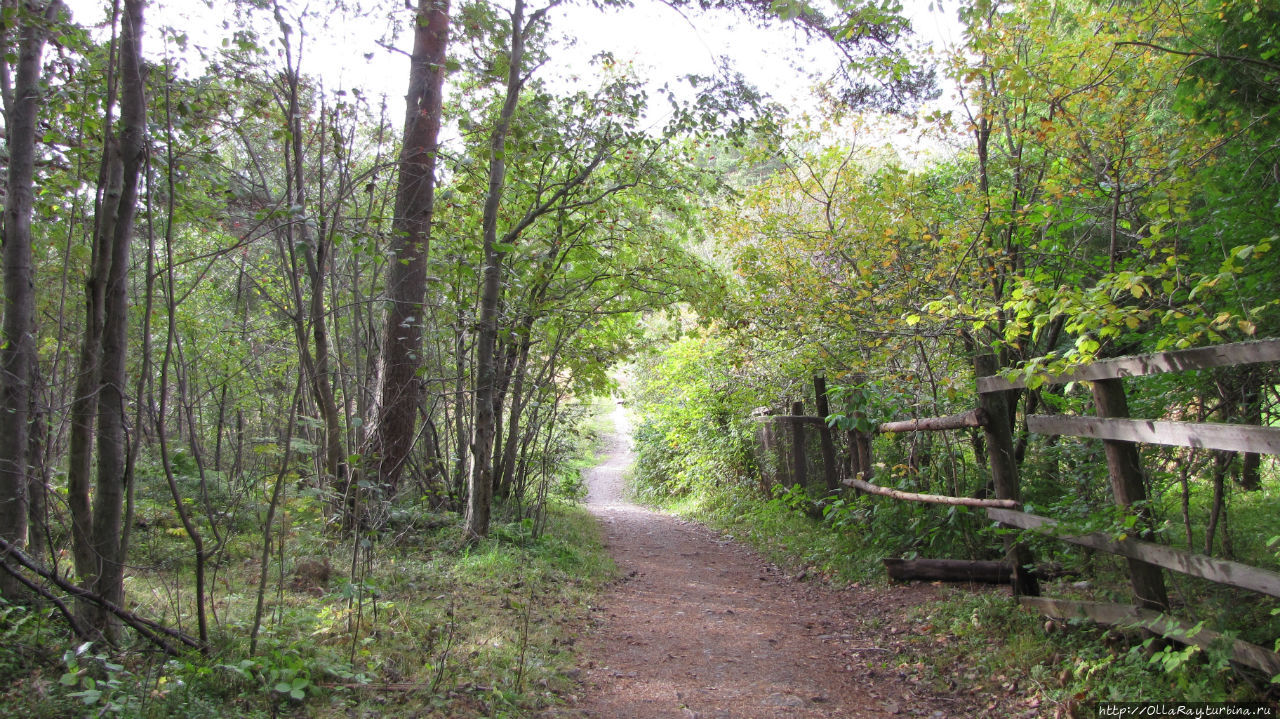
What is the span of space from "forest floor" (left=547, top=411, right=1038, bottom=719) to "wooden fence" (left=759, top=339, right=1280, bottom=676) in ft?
2.67

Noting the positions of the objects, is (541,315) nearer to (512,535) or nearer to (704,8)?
(512,535)

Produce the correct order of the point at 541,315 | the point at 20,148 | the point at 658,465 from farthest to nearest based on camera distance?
the point at 658,465, the point at 541,315, the point at 20,148

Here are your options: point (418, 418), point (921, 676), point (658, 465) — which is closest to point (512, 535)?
point (418, 418)

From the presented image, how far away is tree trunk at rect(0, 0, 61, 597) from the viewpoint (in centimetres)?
396

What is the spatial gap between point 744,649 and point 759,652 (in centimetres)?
13

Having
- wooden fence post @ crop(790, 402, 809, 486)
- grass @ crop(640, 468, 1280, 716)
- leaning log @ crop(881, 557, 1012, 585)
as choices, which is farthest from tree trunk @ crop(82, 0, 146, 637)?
wooden fence post @ crop(790, 402, 809, 486)

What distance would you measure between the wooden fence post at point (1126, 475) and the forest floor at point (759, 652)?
965 millimetres

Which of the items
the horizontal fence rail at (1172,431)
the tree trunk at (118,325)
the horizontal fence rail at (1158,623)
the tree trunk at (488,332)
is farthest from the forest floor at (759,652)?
the tree trunk at (118,325)

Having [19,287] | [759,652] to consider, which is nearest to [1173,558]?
[759,652]

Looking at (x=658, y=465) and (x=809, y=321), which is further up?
(x=809, y=321)

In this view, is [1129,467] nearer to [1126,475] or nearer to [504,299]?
[1126,475]

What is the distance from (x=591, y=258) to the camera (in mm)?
9617

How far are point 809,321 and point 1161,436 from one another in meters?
4.41

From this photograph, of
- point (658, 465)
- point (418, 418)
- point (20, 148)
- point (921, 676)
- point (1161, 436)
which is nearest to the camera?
point (1161, 436)
